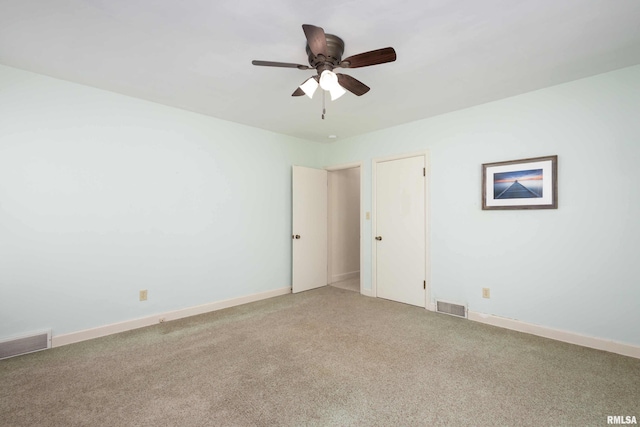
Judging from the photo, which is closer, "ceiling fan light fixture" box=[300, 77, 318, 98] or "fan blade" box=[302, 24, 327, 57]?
"fan blade" box=[302, 24, 327, 57]

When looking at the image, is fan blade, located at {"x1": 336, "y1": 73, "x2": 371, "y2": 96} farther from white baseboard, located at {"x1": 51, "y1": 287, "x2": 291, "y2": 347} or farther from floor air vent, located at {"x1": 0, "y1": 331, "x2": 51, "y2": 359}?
floor air vent, located at {"x1": 0, "y1": 331, "x2": 51, "y2": 359}

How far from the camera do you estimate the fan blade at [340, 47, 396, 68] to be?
1865 millimetres

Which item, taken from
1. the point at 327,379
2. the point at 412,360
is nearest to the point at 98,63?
the point at 327,379

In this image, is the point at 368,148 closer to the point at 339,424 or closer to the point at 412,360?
the point at 412,360

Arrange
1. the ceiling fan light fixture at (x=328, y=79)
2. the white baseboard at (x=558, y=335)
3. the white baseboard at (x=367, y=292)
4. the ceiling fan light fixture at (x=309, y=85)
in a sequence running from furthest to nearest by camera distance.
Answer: the white baseboard at (x=367, y=292) → the white baseboard at (x=558, y=335) → the ceiling fan light fixture at (x=309, y=85) → the ceiling fan light fixture at (x=328, y=79)

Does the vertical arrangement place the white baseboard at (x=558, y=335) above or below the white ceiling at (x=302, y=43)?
below

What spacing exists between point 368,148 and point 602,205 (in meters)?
2.75

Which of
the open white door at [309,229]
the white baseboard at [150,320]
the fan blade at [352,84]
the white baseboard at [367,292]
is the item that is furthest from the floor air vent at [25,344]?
the white baseboard at [367,292]

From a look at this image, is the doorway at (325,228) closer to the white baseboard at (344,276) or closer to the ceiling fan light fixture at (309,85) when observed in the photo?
the white baseboard at (344,276)

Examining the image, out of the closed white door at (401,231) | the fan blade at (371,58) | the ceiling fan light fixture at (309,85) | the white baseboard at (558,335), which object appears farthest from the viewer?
the closed white door at (401,231)

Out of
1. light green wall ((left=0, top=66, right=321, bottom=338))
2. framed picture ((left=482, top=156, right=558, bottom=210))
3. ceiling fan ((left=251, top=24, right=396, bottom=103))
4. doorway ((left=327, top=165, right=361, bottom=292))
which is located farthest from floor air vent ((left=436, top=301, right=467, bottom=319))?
ceiling fan ((left=251, top=24, right=396, bottom=103))

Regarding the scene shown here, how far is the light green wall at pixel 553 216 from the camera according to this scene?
2539 mm

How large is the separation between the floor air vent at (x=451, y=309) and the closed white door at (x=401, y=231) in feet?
0.77

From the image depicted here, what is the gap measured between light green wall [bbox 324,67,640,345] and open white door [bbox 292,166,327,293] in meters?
1.88
